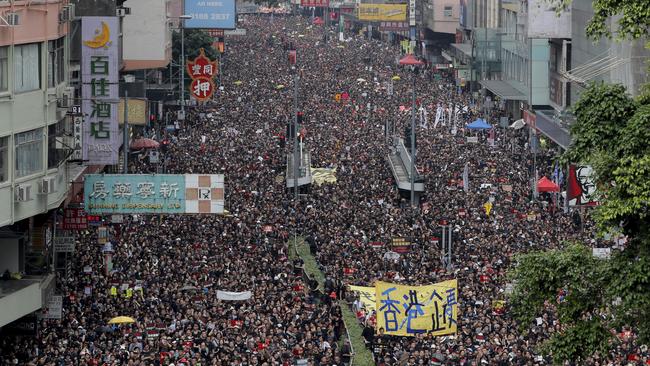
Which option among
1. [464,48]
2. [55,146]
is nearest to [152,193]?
[55,146]

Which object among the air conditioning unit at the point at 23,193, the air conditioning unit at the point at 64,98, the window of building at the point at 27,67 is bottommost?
the air conditioning unit at the point at 23,193

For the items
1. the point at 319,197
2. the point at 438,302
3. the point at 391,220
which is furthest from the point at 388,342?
the point at 319,197

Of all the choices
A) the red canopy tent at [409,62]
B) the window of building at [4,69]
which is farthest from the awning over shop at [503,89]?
the window of building at [4,69]

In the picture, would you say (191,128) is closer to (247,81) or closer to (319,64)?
(247,81)

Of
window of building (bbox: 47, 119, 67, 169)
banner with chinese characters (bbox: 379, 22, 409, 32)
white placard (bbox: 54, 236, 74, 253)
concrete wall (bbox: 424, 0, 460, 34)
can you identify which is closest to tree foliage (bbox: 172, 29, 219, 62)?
concrete wall (bbox: 424, 0, 460, 34)

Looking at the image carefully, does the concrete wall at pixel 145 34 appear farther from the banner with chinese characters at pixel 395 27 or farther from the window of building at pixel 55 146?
the banner with chinese characters at pixel 395 27

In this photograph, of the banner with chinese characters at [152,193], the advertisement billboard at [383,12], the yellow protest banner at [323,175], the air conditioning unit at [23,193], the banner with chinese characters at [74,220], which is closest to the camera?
the air conditioning unit at [23,193]
